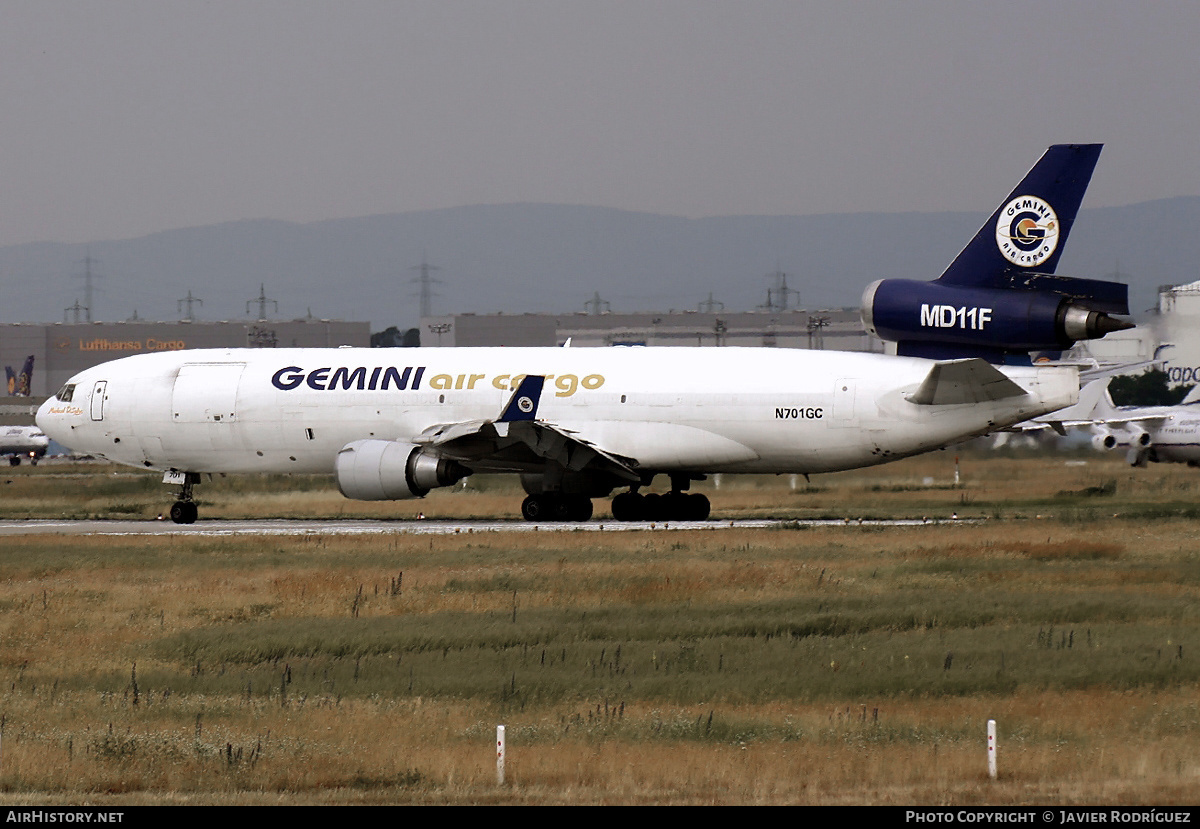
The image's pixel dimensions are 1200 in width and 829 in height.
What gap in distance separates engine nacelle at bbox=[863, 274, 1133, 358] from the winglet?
306 inches

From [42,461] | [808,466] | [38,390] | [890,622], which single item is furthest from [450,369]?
[38,390]

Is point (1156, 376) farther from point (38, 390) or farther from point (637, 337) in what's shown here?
point (38, 390)

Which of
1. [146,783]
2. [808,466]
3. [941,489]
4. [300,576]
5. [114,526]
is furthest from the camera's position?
[941,489]

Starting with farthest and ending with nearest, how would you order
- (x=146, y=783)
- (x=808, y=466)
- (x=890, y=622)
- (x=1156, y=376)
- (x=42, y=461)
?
(x=1156, y=376) → (x=42, y=461) → (x=808, y=466) → (x=890, y=622) → (x=146, y=783)

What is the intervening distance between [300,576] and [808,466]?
48.5 ft

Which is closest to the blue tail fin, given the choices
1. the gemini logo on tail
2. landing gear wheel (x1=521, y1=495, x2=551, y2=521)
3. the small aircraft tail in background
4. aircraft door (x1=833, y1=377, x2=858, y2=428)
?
A: the gemini logo on tail

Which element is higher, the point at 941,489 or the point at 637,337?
the point at 637,337

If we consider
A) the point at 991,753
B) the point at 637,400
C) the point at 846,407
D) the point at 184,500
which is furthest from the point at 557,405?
the point at 991,753

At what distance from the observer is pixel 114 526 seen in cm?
3853

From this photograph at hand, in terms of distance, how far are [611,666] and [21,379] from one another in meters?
141

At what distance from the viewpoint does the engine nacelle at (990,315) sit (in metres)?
32.7

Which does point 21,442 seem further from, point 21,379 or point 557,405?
point 557,405

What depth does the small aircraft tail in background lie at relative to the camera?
145 meters

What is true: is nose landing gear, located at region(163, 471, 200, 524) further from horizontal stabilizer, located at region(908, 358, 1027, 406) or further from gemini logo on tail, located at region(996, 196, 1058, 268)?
gemini logo on tail, located at region(996, 196, 1058, 268)
